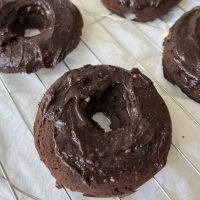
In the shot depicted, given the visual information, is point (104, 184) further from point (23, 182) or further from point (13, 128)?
point (13, 128)

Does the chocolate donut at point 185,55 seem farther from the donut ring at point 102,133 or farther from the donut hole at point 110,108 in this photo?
the donut hole at point 110,108

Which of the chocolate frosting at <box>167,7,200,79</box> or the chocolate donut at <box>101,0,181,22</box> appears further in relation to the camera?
the chocolate donut at <box>101,0,181,22</box>

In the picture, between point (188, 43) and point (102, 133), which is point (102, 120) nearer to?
point (102, 133)

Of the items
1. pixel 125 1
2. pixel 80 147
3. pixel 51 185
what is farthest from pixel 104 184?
pixel 125 1

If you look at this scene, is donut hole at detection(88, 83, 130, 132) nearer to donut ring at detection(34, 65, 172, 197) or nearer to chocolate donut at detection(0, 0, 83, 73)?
donut ring at detection(34, 65, 172, 197)

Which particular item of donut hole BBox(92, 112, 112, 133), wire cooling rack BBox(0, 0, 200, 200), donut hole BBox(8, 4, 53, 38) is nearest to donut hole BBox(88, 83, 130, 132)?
donut hole BBox(92, 112, 112, 133)

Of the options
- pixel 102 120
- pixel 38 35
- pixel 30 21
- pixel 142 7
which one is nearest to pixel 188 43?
pixel 142 7
